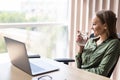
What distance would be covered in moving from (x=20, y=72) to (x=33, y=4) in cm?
175

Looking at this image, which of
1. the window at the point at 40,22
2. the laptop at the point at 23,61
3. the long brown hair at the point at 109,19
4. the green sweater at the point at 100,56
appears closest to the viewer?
the laptop at the point at 23,61

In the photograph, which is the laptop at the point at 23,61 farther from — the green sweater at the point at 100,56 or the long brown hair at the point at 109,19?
the long brown hair at the point at 109,19

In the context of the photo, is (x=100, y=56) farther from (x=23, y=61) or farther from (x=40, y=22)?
(x=40, y=22)

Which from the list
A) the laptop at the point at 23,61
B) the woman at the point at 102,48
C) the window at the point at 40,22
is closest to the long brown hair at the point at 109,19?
the woman at the point at 102,48

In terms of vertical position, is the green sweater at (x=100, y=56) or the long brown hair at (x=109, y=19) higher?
the long brown hair at (x=109, y=19)

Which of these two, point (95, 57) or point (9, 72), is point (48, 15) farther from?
point (9, 72)

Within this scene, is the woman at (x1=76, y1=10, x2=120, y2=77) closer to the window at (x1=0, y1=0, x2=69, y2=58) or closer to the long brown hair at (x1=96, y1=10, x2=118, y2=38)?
the long brown hair at (x1=96, y1=10, x2=118, y2=38)

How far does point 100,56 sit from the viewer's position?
1.93 meters

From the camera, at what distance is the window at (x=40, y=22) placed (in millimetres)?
2920

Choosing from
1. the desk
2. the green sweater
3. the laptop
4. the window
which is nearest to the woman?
the green sweater

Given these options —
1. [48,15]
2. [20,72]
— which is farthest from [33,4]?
[20,72]

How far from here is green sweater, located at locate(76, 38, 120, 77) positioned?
1.81m

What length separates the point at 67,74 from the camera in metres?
1.57

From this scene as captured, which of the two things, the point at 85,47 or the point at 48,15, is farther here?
the point at 48,15
